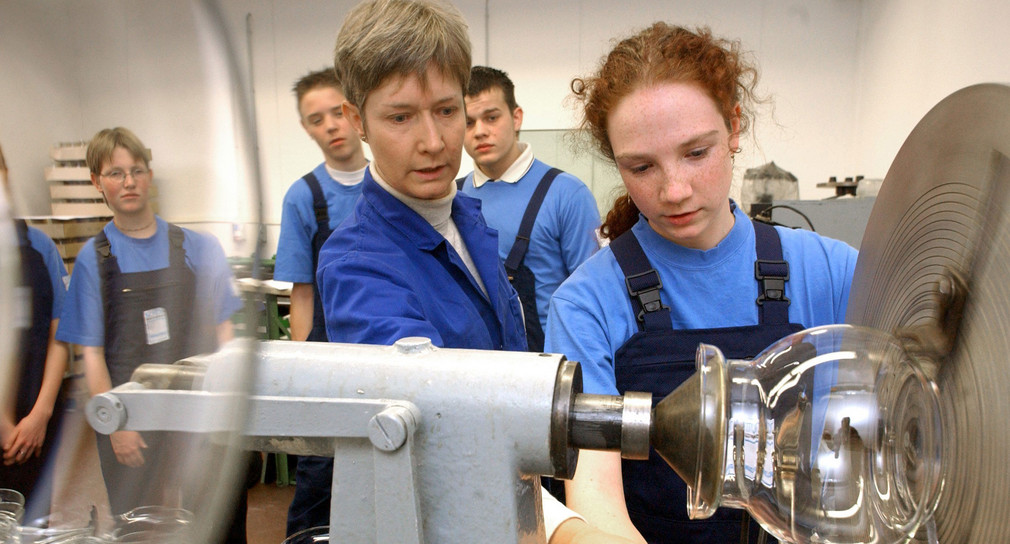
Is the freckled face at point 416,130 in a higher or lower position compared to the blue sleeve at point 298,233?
higher

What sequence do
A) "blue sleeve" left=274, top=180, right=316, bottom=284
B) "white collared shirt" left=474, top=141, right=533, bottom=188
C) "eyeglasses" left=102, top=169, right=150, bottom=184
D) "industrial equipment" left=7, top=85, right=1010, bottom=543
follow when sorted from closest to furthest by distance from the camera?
"eyeglasses" left=102, top=169, right=150, bottom=184
"industrial equipment" left=7, top=85, right=1010, bottom=543
"blue sleeve" left=274, top=180, right=316, bottom=284
"white collared shirt" left=474, top=141, right=533, bottom=188

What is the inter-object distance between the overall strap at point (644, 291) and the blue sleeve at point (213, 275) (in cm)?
75

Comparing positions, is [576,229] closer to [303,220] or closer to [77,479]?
[303,220]

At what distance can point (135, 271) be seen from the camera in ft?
1.16

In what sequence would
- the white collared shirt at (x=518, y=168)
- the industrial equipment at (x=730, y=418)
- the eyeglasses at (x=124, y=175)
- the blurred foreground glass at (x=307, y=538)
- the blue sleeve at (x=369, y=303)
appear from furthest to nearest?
1. the white collared shirt at (x=518, y=168)
2. the blue sleeve at (x=369, y=303)
3. the blurred foreground glass at (x=307, y=538)
4. the industrial equipment at (x=730, y=418)
5. the eyeglasses at (x=124, y=175)

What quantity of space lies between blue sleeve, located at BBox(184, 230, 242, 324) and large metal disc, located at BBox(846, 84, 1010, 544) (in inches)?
17.9

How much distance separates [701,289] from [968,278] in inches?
23.8

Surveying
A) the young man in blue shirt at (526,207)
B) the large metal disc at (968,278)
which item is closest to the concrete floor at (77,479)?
the large metal disc at (968,278)

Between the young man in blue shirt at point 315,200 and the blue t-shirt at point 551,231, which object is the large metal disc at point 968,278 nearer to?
the blue t-shirt at point 551,231

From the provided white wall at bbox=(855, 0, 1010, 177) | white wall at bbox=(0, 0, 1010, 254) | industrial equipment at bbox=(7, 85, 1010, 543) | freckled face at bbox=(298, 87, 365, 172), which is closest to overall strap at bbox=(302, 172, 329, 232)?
freckled face at bbox=(298, 87, 365, 172)

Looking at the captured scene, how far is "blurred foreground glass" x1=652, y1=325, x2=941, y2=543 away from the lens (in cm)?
52

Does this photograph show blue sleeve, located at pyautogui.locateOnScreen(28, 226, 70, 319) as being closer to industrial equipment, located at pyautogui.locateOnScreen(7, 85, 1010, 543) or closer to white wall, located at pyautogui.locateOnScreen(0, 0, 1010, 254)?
white wall, located at pyautogui.locateOnScreen(0, 0, 1010, 254)

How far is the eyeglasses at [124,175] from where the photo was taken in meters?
0.33

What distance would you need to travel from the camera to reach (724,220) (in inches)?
43.2
